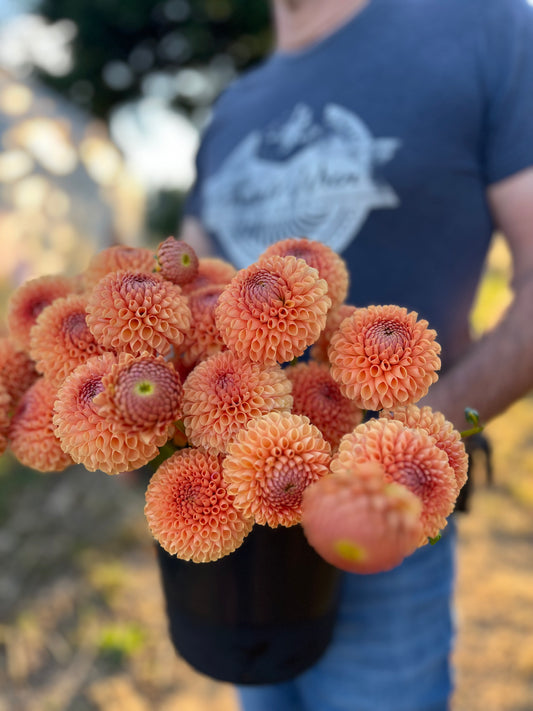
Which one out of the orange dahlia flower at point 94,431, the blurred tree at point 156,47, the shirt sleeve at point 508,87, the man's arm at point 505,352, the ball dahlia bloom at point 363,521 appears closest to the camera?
the ball dahlia bloom at point 363,521

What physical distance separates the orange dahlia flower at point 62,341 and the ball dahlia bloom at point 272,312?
0.14 meters

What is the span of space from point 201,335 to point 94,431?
0.14m

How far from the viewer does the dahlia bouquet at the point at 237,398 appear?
0.41 metres

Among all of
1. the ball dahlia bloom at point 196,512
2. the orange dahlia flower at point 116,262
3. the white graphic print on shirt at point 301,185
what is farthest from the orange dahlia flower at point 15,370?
the white graphic print on shirt at point 301,185

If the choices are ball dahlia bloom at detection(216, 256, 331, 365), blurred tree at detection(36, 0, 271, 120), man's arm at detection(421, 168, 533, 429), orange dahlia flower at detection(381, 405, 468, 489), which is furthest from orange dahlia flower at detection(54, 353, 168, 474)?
blurred tree at detection(36, 0, 271, 120)

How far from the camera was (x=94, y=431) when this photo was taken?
0.43 m

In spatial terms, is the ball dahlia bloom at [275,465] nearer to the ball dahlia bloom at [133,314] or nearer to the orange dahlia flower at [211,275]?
the ball dahlia bloom at [133,314]

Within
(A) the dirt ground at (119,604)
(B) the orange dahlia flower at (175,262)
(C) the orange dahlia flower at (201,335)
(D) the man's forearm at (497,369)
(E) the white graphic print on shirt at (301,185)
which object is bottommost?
(A) the dirt ground at (119,604)

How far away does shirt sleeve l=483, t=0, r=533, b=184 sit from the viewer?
952 mm

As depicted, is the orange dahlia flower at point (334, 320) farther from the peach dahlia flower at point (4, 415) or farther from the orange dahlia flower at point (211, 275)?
the peach dahlia flower at point (4, 415)

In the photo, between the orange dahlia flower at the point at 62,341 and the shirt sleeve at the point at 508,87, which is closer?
the orange dahlia flower at the point at 62,341

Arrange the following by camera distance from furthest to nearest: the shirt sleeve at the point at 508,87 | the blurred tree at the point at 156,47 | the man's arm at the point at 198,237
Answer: the blurred tree at the point at 156,47 → the man's arm at the point at 198,237 → the shirt sleeve at the point at 508,87

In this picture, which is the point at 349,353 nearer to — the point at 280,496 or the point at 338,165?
the point at 280,496

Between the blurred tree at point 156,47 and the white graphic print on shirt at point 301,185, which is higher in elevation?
the white graphic print on shirt at point 301,185
